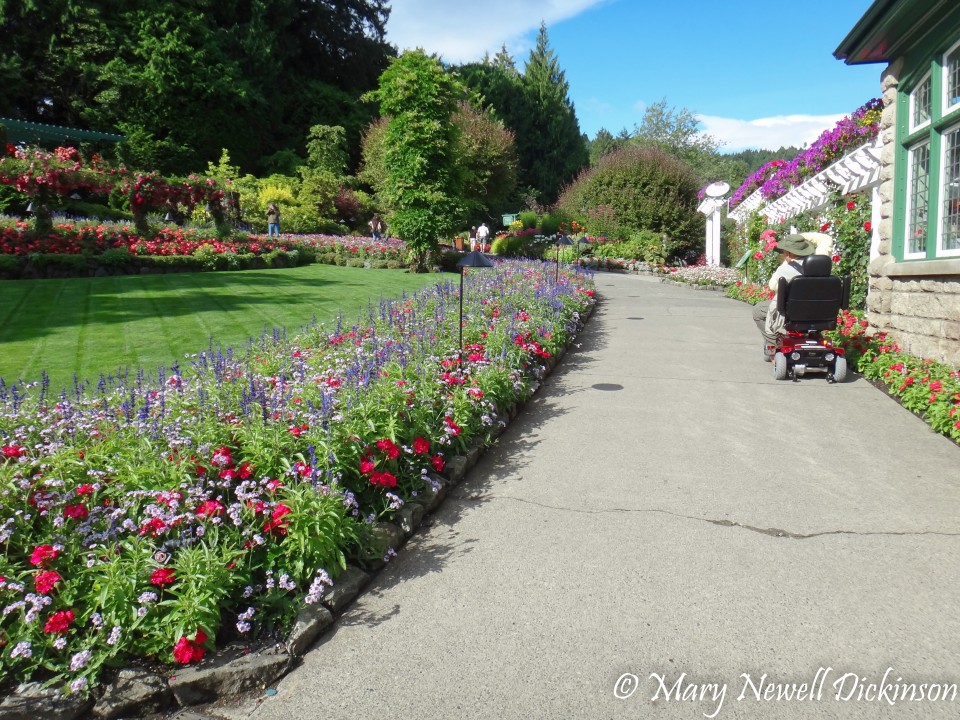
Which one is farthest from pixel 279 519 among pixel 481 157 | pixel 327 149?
pixel 327 149

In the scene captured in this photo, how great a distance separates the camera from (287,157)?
35.5 m

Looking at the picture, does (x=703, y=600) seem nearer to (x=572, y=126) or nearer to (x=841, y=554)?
(x=841, y=554)

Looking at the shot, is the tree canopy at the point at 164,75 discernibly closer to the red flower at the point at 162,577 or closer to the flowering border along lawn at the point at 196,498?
the flowering border along lawn at the point at 196,498

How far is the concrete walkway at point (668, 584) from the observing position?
264 centimetres

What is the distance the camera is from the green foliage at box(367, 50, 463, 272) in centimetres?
1839

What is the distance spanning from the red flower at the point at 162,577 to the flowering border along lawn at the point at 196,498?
1cm

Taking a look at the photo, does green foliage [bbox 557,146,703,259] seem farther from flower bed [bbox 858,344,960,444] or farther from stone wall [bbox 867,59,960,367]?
flower bed [bbox 858,344,960,444]

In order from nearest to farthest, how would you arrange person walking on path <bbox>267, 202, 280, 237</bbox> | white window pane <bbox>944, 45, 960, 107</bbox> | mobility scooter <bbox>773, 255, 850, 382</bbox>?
1. white window pane <bbox>944, 45, 960, 107</bbox>
2. mobility scooter <bbox>773, 255, 850, 382</bbox>
3. person walking on path <bbox>267, 202, 280, 237</bbox>

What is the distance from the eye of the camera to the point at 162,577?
2.77 meters

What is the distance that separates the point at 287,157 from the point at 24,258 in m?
23.7

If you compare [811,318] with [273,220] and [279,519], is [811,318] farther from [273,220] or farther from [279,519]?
[273,220]

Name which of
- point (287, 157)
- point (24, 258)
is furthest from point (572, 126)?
point (24, 258)

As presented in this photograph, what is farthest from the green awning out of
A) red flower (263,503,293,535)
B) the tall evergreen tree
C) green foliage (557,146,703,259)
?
the tall evergreen tree

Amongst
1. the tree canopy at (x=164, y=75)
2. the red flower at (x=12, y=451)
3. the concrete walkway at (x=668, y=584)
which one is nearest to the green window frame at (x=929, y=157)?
the concrete walkway at (x=668, y=584)
